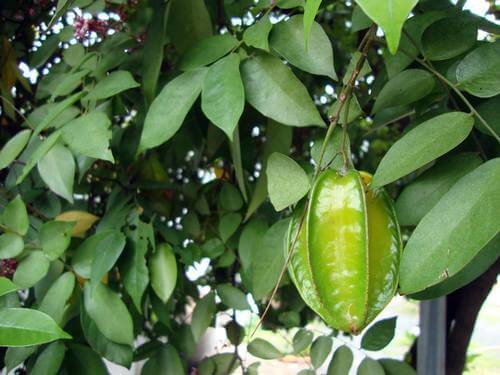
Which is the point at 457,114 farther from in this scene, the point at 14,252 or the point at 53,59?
the point at 53,59

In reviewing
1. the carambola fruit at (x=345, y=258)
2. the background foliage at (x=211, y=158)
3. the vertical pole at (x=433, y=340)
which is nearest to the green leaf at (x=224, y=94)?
the background foliage at (x=211, y=158)

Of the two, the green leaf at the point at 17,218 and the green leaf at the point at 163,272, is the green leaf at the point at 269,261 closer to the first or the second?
the green leaf at the point at 163,272

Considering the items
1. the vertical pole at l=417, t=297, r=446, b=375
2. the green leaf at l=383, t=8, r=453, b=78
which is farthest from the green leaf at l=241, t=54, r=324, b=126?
the vertical pole at l=417, t=297, r=446, b=375

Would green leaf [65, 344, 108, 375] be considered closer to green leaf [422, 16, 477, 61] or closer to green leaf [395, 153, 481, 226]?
green leaf [395, 153, 481, 226]


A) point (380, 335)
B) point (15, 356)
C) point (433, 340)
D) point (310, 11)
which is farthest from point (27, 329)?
point (433, 340)

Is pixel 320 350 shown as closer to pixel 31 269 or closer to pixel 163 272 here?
pixel 163 272

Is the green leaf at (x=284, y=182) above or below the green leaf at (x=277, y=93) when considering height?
below
